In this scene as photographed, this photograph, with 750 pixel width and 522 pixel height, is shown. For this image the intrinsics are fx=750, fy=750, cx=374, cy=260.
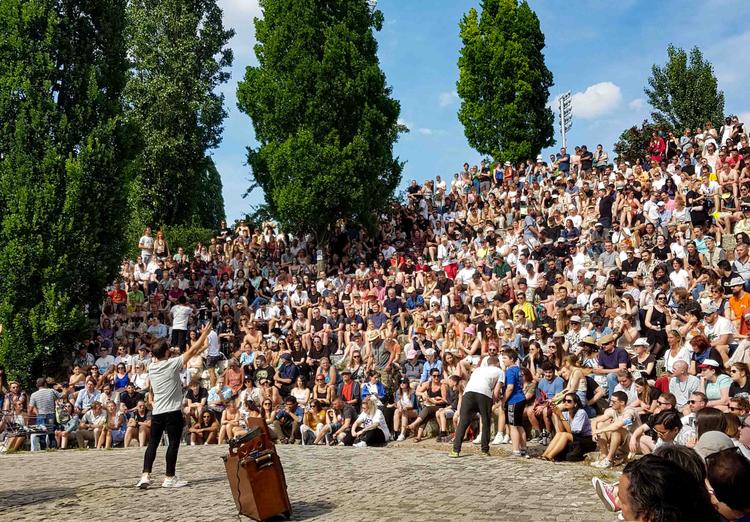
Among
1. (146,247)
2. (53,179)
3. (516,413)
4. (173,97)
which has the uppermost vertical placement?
(173,97)

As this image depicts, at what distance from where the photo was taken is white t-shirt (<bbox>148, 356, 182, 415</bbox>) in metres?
9.41

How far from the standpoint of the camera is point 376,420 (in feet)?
48.0

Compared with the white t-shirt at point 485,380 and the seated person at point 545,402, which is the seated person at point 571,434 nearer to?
the seated person at point 545,402

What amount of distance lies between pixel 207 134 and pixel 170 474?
2966cm

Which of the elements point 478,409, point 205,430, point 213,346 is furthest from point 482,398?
point 213,346

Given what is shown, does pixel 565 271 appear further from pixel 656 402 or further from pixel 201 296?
pixel 201 296

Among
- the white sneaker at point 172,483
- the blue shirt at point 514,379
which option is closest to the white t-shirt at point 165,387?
the white sneaker at point 172,483

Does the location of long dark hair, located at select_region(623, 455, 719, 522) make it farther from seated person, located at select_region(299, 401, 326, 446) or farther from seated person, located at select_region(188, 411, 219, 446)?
seated person, located at select_region(188, 411, 219, 446)

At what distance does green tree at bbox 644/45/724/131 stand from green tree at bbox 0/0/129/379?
29.6 m

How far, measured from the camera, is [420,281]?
20.7 meters

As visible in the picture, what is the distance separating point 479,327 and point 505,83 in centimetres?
2741

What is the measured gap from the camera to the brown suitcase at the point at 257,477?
780 cm

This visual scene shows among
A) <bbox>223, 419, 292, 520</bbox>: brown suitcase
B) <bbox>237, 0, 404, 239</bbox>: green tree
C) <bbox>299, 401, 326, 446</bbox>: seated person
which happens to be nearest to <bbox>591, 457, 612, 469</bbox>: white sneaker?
<bbox>223, 419, 292, 520</bbox>: brown suitcase

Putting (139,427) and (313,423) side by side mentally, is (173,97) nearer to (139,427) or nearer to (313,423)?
(139,427)
